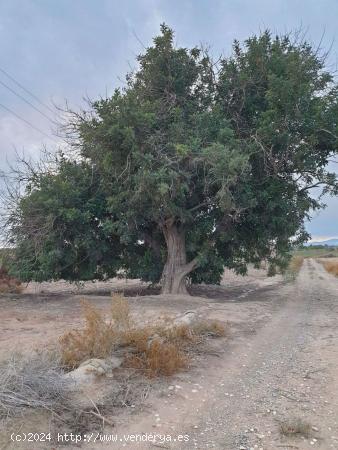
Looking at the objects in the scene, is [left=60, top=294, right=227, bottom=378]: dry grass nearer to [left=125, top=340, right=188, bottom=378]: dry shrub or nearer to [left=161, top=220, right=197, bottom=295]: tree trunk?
[left=125, top=340, right=188, bottom=378]: dry shrub

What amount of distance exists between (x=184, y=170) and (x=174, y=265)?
3900 mm

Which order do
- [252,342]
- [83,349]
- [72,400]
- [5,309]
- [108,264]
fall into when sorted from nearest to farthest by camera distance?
1. [72,400]
2. [83,349]
3. [252,342]
4. [5,309]
5. [108,264]

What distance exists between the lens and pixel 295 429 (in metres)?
4.14

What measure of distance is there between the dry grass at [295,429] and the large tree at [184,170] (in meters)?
7.57

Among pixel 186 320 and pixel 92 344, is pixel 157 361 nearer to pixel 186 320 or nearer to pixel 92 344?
pixel 92 344

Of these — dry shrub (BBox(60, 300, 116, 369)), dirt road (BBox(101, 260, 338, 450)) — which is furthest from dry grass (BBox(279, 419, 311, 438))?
dry shrub (BBox(60, 300, 116, 369))

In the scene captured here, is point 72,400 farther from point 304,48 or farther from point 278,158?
point 304,48

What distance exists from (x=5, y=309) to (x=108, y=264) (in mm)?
4672

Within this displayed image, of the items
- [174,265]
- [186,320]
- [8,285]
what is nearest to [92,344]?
[186,320]

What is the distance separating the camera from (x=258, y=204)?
13859 mm

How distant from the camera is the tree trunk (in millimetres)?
14742

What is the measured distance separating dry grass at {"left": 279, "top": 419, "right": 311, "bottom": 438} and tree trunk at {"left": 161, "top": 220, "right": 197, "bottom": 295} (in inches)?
410

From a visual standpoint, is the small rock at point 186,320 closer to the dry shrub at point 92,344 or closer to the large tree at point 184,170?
the dry shrub at point 92,344

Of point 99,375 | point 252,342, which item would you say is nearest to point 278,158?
point 252,342
